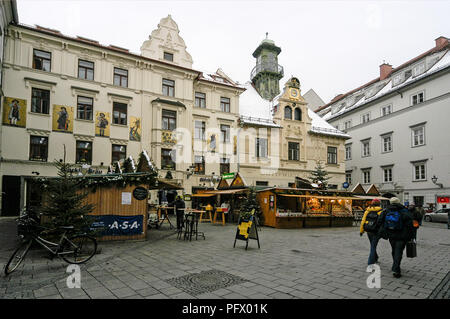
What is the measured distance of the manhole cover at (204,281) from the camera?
5.46m

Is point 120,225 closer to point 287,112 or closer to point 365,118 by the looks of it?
point 287,112

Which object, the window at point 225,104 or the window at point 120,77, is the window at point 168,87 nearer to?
the window at point 120,77

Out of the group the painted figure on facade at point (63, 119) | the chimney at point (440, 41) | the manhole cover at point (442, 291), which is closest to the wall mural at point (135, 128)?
the painted figure on facade at point (63, 119)

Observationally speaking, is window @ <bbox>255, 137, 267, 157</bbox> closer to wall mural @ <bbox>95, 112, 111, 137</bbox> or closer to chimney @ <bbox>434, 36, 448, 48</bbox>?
wall mural @ <bbox>95, 112, 111, 137</bbox>

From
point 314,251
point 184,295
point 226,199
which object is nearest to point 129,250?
point 184,295

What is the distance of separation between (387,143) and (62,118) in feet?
117

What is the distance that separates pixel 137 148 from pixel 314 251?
772 inches

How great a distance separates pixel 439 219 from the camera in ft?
84.9

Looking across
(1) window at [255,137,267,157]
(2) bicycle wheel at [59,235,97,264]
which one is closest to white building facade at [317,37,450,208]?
(1) window at [255,137,267,157]

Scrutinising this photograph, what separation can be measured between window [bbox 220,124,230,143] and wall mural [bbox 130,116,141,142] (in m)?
8.31

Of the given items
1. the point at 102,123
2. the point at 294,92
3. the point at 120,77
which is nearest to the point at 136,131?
the point at 102,123

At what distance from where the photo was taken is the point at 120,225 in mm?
11141

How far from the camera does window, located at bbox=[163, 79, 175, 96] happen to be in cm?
2783

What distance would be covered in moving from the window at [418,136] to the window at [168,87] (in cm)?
2676
